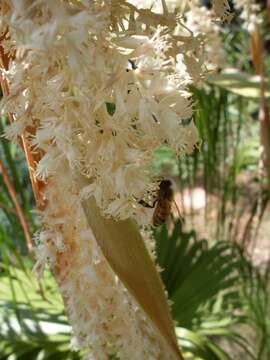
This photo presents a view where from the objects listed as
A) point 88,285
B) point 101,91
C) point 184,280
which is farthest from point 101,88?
point 184,280

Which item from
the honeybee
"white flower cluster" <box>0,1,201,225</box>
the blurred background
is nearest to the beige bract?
"white flower cluster" <box>0,1,201,225</box>

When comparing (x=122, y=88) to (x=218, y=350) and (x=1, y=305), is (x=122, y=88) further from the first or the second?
(x=1, y=305)

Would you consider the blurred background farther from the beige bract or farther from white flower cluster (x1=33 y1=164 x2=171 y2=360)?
the beige bract

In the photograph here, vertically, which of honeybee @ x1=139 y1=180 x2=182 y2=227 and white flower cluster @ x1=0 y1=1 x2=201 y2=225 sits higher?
white flower cluster @ x1=0 y1=1 x2=201 y2=225

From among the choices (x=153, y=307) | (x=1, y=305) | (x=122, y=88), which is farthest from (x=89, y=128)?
(x=1, y=305)

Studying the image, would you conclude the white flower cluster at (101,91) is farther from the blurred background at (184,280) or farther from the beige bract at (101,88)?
→ the blurred background at (184,280)

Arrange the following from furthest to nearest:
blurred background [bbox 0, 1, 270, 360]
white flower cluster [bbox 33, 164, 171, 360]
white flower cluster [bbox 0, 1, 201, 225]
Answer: blurred background [bbox 0, 1, 270, 360] < white flower cluster [bbox 33, 164, 171, 360] < white flower cluster [bbox 0, 1, 201, 225]

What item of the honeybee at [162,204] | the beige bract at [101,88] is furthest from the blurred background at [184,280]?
the beige bract at [101,88]

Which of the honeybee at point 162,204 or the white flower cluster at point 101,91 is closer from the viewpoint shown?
the white flower cluster at point 101,91

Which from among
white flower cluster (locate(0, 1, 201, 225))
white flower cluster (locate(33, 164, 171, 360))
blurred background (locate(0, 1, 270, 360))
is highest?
white flower cluster (locate(0, 1, 201, 225))
